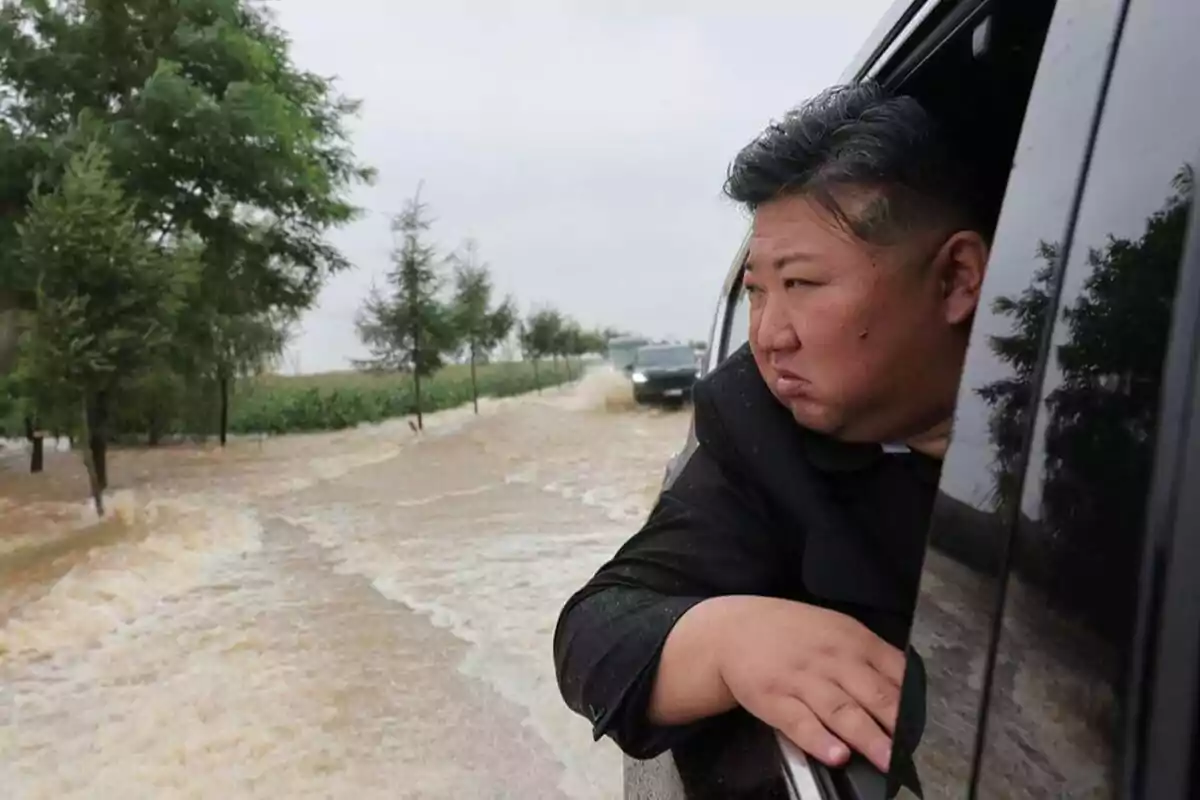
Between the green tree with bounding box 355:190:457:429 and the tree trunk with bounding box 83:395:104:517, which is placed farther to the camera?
the green tree with bounding box 355:190:457:429

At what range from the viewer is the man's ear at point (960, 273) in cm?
Answer: 115

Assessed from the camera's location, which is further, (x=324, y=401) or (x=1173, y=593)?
(x=324, y=401)

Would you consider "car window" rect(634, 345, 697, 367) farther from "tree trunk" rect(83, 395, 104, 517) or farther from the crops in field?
"tree trunk" rect(83, 395, 104, 517)

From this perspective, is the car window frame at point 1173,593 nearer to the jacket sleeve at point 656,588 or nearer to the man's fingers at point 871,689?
the man's fingers at point 871,689

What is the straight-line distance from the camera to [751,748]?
1146 mm

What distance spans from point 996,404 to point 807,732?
0.36 meters

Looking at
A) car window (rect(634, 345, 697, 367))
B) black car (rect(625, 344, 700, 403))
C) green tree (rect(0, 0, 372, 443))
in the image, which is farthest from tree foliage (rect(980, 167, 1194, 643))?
car window (rect(634, 345, 697, 367))

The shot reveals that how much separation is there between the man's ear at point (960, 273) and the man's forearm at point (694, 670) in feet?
1.25

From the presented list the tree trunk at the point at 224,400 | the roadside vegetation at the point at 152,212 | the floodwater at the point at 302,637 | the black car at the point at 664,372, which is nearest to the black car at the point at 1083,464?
the floodwater at the point at 302,637

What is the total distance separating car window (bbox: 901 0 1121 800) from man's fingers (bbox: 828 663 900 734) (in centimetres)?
12

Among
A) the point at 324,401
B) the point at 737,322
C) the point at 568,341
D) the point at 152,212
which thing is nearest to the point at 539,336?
the point at 568,341

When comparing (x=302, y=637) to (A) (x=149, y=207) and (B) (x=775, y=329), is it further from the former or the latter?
(A) (x=149, y=207)

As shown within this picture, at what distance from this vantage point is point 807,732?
3.14 feet

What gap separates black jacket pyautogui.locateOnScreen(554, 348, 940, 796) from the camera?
1.13 m
